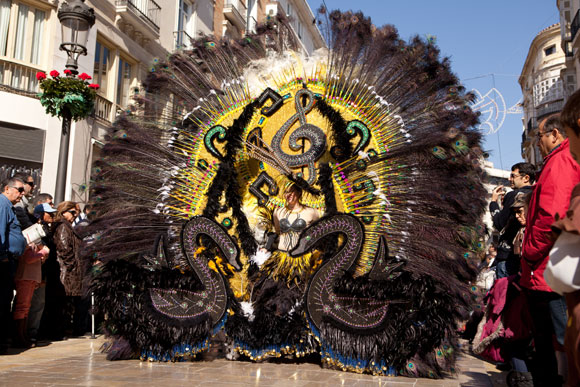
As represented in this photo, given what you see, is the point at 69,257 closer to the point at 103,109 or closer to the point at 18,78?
the point at 18,78

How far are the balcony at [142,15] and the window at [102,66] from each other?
3.60 feet

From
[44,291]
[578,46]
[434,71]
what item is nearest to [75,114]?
[44,291]

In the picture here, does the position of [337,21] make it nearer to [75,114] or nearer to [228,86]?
[228,86]

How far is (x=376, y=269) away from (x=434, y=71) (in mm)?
2339

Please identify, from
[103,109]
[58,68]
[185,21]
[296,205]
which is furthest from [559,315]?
[185,21]

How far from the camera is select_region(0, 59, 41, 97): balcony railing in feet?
39.7

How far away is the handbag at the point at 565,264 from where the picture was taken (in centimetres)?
181

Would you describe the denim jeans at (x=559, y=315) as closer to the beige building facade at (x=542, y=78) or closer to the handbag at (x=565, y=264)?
the handbag at (x=565, y=264)

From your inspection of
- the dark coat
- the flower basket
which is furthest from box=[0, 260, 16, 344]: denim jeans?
the flower basket

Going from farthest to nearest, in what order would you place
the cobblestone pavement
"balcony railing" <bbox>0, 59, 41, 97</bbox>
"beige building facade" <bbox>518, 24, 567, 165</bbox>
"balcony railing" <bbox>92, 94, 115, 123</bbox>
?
"beige building facade" <bbox>518, 24, 567, 165</bbox> → "balcony railing" <bbox>92, 94, 115, 123</bbox> → "balcony railing" <bbox>0, 59, 41, 97</bbox> → the cobblestone pavement

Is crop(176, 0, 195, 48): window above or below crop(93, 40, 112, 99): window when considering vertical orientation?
above

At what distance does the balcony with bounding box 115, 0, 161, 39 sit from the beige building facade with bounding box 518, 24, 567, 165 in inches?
805

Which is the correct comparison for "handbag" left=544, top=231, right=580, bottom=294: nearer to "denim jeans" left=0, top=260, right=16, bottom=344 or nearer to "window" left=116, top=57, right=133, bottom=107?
"denim jeans" left=0, top=260, right=16, bottom=344

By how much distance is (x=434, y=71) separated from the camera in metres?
5.81
